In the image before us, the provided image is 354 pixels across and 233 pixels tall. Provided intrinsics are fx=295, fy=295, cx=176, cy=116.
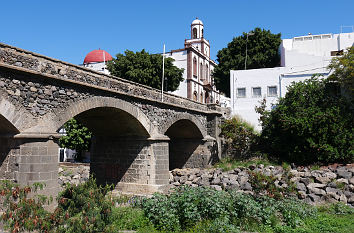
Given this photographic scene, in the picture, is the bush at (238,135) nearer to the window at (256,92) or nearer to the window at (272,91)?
the window at (256,92)

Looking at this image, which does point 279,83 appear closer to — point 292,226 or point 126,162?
point 126,162

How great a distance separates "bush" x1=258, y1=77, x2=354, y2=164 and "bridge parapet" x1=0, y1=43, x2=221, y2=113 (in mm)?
8757

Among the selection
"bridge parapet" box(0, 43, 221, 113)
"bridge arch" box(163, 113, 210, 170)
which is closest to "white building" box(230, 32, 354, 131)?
"bridge arch" box(163, 113, 210, 170)

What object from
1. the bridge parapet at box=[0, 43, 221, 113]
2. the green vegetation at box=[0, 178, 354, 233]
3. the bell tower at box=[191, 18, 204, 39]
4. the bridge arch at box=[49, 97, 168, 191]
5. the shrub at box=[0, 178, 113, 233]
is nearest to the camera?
the shrub at box=[0, 178, 113, 233]

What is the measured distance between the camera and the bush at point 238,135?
69.2ft

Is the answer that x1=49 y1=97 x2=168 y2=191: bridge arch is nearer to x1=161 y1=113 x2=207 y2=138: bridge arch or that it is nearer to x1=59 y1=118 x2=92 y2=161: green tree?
x1=161 y1=113 x2=207 y2=138: bridge arch

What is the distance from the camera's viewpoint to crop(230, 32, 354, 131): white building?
22.9 meters

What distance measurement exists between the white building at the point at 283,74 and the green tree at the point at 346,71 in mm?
2639

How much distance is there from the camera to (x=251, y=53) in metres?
31.7

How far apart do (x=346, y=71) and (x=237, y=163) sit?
911 centimetres

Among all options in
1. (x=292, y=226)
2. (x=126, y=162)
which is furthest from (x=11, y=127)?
(x=292, y=226)

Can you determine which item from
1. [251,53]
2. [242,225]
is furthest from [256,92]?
[242,225]

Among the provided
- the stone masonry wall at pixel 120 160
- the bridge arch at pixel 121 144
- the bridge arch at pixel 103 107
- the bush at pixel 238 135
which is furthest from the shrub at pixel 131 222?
the bush at pixel 238 135

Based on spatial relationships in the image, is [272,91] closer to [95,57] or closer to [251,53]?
[251,53]
